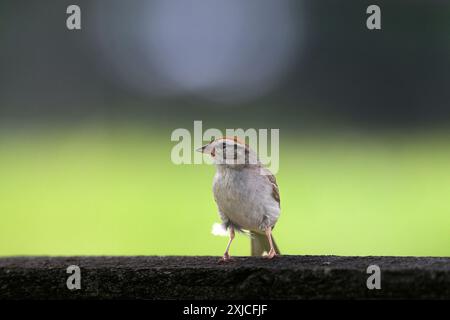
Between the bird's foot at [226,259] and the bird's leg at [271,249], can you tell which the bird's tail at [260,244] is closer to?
the bird's leg at [271,249]

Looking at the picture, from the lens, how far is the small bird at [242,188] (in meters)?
1.63

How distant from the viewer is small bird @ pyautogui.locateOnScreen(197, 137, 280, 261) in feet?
5.35

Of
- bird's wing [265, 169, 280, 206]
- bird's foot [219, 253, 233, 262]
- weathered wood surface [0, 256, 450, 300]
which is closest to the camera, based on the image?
weathered wood surface [0, 256, 450, 300]

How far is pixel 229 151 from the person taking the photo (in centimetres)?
163

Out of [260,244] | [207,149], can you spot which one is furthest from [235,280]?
[260,244]

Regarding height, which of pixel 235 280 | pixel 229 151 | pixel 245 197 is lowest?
pixel 235 280

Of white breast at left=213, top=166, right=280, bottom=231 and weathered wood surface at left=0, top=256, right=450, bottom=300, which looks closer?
weathered wood surface at left=0, top=256, right=450, bottom=300

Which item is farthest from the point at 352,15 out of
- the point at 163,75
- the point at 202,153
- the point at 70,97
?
the point at 202,153

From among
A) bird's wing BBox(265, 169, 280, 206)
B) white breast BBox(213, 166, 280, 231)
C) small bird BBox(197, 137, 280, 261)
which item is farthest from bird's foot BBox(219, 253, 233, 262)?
bird's wing BBox(265, 169, 280, 206)

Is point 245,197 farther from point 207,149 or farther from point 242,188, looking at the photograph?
point 207,149

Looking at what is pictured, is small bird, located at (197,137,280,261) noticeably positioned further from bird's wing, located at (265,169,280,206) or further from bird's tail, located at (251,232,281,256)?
bird's tail, located at (251,232,281,256)

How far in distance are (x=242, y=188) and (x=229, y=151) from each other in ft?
0.32

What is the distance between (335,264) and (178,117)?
331 centimetres

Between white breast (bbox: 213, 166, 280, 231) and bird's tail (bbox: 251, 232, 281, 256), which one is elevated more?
white breast (bbox: 213, 166, 280, 231)
